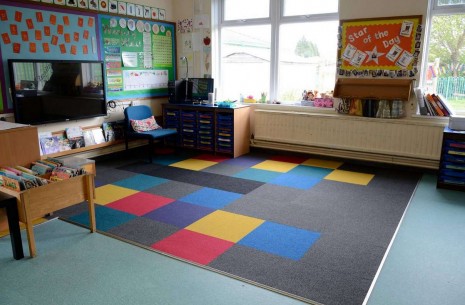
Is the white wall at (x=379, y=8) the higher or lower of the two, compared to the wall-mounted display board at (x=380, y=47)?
higher

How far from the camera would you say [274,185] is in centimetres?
464

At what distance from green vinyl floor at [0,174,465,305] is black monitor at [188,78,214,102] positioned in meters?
3.53

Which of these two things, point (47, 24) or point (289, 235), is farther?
point (47, 24)

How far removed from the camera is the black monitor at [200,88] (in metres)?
6.35

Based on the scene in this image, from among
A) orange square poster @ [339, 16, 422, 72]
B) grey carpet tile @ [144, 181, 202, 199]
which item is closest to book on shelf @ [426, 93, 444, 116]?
orange square poster @ [339, 16, 422, 72]

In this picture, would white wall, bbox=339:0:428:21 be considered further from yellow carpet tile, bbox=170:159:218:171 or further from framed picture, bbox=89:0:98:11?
framed picture, bbox=89:0:98:11

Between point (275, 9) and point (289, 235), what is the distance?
405cm

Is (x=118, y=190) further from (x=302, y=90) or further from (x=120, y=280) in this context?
(x=302, y=90)

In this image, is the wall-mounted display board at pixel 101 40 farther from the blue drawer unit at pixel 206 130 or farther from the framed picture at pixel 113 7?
the blue drawer unit at pixel 206 130

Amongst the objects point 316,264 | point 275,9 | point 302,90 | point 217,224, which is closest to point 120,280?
point 217,224

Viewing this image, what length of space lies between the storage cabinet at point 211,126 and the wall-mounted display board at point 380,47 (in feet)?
5.58

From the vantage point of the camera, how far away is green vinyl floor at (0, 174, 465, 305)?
2410mm

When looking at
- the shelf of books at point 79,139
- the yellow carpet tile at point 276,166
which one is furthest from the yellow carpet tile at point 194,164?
the shelf of books at point 79,139

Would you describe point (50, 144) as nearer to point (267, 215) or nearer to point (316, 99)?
point (267, 215)
